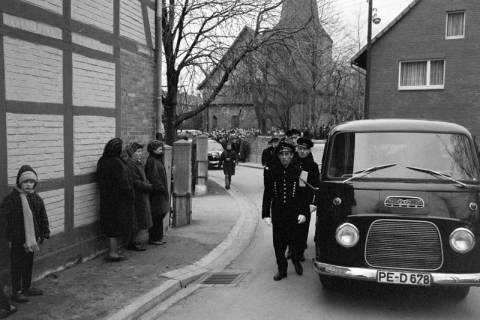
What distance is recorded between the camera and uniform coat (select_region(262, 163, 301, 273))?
6.53 m

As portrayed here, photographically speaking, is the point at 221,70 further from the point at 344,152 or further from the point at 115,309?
the point at 115,309

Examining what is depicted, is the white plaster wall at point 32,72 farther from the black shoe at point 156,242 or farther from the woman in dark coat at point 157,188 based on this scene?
the black shoe at point 156,242

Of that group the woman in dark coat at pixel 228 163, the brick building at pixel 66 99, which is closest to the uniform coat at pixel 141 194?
the brick building at pixel 66 99

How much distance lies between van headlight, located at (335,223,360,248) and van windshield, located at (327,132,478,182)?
0.63 meters

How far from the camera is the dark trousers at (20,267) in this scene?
207 inches

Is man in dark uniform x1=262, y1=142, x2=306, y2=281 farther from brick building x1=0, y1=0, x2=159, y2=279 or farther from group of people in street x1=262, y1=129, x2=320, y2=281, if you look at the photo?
brick building x1=0, y1=0, x2=159, y2=279

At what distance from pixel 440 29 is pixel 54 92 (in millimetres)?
21829

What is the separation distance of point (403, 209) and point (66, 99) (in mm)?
4269

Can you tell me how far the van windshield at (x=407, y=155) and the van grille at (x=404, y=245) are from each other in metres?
0.60

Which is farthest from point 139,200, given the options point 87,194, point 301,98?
point 301,98

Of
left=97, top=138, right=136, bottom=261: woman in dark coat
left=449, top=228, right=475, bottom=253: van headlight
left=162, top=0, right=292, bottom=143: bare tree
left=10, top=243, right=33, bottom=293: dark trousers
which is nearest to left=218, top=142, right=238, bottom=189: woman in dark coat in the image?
left=162, top=0, right=292, bottom=143: bare tree

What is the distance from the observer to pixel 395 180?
5.43 m

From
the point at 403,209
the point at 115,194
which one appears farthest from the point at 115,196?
the point at 403,209

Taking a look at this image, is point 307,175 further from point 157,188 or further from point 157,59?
point 157,59
